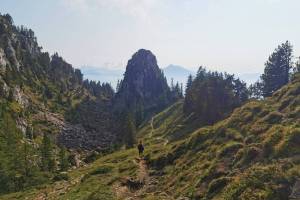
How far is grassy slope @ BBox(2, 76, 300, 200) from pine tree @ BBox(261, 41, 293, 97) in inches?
2744

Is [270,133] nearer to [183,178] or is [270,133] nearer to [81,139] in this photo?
[183,178]

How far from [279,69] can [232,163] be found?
343 ft

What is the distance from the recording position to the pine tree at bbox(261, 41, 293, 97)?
142 metres

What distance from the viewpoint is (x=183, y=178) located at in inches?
2068

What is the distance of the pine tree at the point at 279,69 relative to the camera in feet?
467

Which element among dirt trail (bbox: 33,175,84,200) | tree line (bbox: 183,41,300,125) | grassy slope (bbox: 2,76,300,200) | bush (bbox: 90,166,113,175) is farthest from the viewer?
tree line (bbox: 183,41,300,125)

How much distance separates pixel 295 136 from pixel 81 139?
507 feet

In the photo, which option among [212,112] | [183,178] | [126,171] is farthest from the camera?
[212,112]

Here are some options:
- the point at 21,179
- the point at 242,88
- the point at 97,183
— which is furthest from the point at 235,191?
the point at 242,88

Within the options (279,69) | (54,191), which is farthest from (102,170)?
(279,69)

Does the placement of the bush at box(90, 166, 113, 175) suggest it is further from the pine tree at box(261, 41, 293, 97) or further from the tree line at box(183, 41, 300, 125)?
the pine tree at box(261, 41, 293, 97)

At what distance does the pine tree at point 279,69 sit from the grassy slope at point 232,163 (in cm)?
6971

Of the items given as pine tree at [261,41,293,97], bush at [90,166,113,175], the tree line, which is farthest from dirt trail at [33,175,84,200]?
pine tree at [261,41,293,97]

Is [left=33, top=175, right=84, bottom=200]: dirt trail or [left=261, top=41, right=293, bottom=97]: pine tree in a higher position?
[left=261, top=41, right=293, bottom=97]: pine tree
